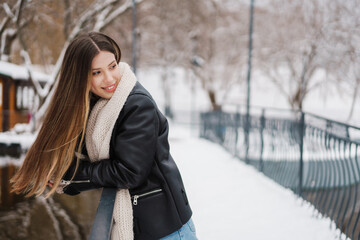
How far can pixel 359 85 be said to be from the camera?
A: 1944 centimetres

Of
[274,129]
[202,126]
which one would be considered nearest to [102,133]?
[274,129]

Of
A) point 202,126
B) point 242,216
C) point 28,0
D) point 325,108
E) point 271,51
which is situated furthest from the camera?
point 325,108

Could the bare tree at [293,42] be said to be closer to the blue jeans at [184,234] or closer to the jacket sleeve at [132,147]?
the blue jeans at [184,234]

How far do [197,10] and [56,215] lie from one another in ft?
69.5

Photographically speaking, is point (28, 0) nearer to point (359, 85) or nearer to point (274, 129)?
point (274, 129)

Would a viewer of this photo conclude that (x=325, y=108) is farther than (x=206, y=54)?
Yes

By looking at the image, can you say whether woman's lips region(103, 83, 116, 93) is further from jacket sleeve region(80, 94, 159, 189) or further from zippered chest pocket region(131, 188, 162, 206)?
zippered chest pocket region(131, 188, 162, 206)

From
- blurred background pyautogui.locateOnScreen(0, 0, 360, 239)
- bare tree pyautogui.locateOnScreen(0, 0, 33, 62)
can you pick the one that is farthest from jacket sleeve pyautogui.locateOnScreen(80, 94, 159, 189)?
bare tree pyautogui.locateOnScreen(0, 0, 33, 62)

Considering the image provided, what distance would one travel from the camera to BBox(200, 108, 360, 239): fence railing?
446 cm

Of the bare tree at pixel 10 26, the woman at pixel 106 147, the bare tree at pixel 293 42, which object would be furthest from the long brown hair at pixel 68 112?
the bare tree at pixel 293 42

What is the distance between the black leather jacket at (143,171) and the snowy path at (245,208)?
2.80 m

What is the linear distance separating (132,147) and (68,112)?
319 mm

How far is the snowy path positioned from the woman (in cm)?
282

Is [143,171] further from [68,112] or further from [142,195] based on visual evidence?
[68,112]
